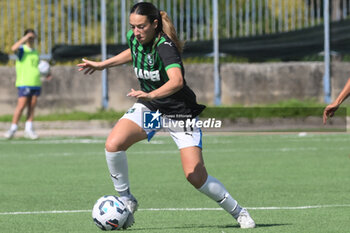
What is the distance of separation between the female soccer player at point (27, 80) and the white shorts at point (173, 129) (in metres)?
10.8

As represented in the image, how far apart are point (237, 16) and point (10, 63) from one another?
5452 mm

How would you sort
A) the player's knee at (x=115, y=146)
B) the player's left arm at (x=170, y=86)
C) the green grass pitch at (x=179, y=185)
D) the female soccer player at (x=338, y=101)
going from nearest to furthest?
the player's left arm at (x=170, y=86), the female soccer player at (x=338, y=101), the player's knee at (x=115, y=146), the green grass pitch at (x=179, y=185)

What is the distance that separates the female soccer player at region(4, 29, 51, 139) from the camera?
18125mm

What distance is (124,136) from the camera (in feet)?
24.5

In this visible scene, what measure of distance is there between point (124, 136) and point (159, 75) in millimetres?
548

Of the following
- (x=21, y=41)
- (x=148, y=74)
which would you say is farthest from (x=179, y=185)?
(x=21, y=41)

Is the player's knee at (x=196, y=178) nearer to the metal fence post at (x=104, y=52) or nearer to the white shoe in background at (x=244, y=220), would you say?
the white shoe in background at (x=244, y=220)

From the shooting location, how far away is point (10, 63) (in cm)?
2264

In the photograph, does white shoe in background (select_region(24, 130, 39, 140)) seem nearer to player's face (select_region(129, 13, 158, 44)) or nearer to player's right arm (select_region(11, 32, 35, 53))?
player's right arm (select_region(11, 32, 35, 53))

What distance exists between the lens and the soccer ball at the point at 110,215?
24.1 ft

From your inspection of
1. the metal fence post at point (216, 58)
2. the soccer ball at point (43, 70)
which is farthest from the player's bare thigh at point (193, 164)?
the metal fence post at point (216, 58)

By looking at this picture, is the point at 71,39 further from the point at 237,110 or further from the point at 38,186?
the point at 38,186

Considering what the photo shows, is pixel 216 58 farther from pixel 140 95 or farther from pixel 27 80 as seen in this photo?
pixel 140 95

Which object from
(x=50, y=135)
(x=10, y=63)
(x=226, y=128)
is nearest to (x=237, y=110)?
(x=226, y=128)
